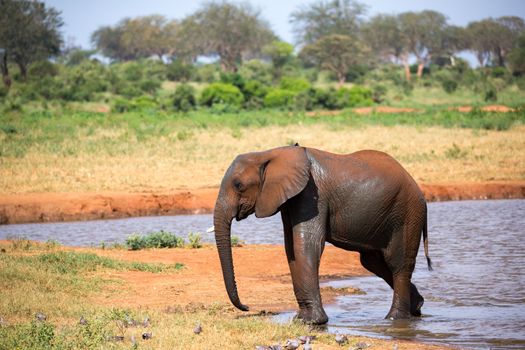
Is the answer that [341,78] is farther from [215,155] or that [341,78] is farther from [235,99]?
[215,155]

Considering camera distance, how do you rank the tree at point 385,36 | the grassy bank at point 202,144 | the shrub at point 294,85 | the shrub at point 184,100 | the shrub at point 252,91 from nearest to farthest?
the grassy bank at point 202,144 < the shrub at point 184,100 < the shrub at point 252,91 < the shrub at point 294,85 < the tree at point 385,36

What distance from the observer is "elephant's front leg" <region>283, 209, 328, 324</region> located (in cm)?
825

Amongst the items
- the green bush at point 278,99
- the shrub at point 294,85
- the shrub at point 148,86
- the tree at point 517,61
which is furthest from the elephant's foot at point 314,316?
the tree at point 517,61

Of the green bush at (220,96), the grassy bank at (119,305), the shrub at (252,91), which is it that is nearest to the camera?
the grassy bank at (119,305)

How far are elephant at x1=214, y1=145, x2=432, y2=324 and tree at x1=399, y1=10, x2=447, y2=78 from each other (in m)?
66.6

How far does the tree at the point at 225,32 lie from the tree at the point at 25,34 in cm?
1466

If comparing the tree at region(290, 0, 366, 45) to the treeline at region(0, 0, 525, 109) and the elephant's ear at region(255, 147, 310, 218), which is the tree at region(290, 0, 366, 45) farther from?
the elephant's ear at region(255, 147, 310, 218)

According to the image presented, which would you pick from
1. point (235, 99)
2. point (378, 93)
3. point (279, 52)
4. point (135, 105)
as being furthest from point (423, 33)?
point (135, 105)

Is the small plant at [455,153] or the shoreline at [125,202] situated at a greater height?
the small plant at [455,153]

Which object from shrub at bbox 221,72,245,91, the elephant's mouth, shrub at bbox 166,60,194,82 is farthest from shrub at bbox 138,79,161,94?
the elephant's mouth

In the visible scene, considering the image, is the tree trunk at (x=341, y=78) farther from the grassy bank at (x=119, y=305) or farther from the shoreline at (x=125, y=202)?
the grassy bank at (x=119, y=305)

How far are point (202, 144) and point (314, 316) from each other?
56.3 ft

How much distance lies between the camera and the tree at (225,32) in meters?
71.4

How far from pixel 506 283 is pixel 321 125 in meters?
18.1
